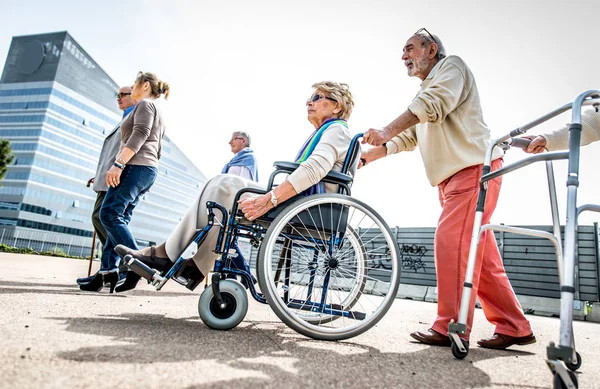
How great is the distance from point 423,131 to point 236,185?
1.20 metres

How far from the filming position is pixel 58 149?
6012 cm

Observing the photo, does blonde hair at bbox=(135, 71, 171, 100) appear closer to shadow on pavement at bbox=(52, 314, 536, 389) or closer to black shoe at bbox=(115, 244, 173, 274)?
black shoe at bbox=(115, 244, 173, 274)

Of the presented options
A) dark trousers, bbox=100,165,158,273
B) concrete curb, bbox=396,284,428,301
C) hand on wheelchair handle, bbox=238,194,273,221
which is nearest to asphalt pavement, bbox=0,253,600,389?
hand on wheelchair handle, bbox=238,194,273,221

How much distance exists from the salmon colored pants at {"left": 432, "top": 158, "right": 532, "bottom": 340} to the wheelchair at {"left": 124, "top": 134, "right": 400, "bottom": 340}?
13.3 inches

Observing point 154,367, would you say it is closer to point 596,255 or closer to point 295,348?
point 295,348

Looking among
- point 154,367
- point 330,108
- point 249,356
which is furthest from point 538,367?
point 330,108

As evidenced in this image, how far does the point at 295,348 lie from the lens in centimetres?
144

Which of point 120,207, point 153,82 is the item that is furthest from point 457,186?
point 153,82

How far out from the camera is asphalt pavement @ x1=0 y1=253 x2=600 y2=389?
0.88m

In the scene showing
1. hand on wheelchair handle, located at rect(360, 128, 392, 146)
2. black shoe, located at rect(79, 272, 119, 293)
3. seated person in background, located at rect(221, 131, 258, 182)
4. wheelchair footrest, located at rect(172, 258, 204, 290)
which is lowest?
black shoe, located at rect(79, 272, 119, 293)

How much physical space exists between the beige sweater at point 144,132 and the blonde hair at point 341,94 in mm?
1529

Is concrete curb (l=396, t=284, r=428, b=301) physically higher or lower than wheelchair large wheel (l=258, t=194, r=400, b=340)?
lower

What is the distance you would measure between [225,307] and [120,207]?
169 cm

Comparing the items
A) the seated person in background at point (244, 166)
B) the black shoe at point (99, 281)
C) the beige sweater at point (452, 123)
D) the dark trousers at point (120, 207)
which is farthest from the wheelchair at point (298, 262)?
the seated person in background at point (244, 166)
